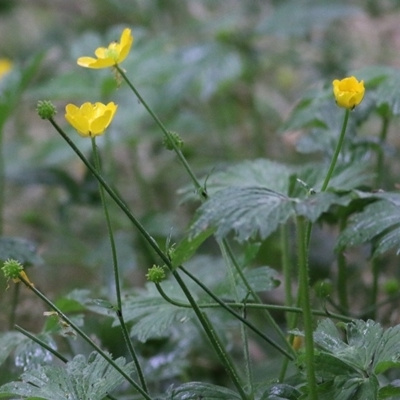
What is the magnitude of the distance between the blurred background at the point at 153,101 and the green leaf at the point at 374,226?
38 cm

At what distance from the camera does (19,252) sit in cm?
99

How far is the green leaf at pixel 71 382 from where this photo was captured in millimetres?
646

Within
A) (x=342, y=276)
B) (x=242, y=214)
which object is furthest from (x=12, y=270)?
(x=342, y=276)

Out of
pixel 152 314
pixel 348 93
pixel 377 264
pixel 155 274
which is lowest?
pixel 377 264

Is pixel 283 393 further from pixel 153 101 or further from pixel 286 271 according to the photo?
pixel 153 101

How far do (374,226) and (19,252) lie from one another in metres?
0.51

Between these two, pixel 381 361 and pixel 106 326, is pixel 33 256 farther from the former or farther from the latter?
pixel 381 361

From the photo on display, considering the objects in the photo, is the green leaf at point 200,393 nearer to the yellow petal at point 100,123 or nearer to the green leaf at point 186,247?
the green leaf at point 186,247

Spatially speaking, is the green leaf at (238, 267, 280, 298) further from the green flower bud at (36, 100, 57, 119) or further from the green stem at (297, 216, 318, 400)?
the green flower bud at (36, 100, 57, 119)

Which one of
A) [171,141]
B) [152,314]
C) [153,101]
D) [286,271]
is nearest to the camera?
[171,141]

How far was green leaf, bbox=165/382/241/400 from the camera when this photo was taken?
25.9 inches

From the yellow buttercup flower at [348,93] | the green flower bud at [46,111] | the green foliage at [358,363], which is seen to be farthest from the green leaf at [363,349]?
the green flower bud at [46,111]

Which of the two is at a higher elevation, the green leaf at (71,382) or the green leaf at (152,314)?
the green leaf at (71,382)

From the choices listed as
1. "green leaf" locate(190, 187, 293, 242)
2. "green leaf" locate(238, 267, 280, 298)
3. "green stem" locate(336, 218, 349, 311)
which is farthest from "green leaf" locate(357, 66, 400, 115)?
"green leaf" locate(190, 187, 293, 242)
